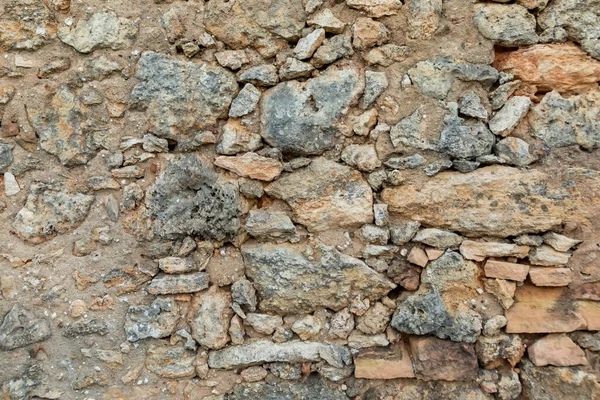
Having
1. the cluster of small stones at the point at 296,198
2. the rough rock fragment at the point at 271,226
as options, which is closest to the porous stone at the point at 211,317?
the cluster of small stones at the point at 296,198

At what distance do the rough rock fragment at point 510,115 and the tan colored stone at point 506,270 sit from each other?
0.45 meters

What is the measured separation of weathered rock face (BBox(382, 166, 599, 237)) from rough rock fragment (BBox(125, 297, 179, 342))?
3.12ft

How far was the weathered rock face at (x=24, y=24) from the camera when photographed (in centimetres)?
152

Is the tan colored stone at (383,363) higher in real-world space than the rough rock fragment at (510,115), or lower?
lower

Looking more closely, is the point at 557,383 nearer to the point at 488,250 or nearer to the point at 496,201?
the point at 488,250

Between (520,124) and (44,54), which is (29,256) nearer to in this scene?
(44,54)

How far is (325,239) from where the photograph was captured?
Answer: 5.08ft

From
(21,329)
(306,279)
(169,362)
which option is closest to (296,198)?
(306,279)

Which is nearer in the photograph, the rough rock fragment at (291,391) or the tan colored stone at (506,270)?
the tan colored stone at (506,270)

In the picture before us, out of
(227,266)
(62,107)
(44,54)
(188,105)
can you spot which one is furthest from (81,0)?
(227,266)

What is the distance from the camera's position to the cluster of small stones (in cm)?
146

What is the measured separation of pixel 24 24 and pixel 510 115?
5.73ft

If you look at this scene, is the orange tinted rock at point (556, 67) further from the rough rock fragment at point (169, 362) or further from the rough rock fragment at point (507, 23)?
the rough rock fragment at point (169, 362)

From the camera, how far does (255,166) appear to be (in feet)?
5.02
